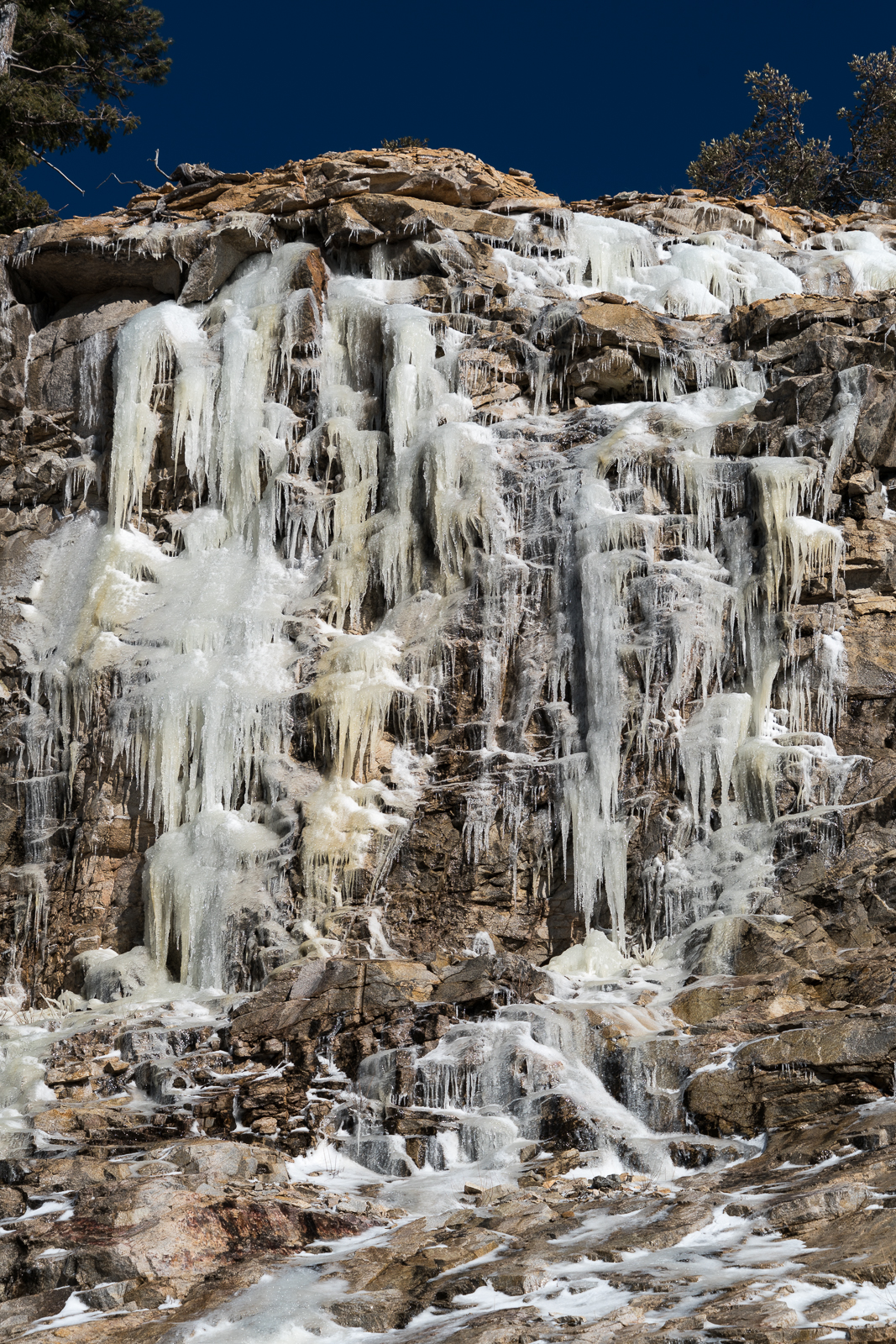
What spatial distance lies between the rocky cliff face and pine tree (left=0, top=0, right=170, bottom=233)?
137 inches

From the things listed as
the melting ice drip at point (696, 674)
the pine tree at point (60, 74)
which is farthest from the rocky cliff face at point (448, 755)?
the pine tree at point (60, 74)

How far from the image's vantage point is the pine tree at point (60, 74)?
22.7 metres

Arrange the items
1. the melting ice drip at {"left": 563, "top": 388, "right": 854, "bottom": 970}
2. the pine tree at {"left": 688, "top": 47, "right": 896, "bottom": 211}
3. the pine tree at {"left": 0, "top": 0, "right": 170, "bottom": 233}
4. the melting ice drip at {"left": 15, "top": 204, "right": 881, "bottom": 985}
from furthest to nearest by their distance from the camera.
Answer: the pine tree at {"left": 688, "top": 47, "right": 896, "bottom": 211}
the pine tree at {"left": 0, "top": 0, "right": 170, "bottom": 233}
the melting ice drip at {"left": 15, "top": 204, "right": 881, "bottom": 985}
the melting ice drip at {"left": 563, "top": 388, "right": 854, "bottom": 970}

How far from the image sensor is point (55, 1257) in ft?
24.3

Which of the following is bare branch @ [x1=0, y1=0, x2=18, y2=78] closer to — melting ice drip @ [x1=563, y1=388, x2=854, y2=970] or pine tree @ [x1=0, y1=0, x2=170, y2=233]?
pine tree @ [x1=0, y1=0, x2=170, y2=233]

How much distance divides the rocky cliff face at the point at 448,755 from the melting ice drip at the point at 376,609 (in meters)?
0.05

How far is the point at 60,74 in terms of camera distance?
81.4ft

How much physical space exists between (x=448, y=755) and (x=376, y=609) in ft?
7.23

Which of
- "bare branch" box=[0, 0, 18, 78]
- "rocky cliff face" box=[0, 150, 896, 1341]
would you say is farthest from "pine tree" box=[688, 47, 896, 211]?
"bare branch" box=[0, 0, 18, 78]

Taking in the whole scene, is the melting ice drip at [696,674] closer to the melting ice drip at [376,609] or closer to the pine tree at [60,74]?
the melting ice drip at [376,609]

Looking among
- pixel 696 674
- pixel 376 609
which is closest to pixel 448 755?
pixel 376 609

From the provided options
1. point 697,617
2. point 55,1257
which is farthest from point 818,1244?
point 697,617

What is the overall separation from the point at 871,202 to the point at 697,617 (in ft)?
41.6

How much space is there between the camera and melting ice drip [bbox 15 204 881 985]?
1391cm
